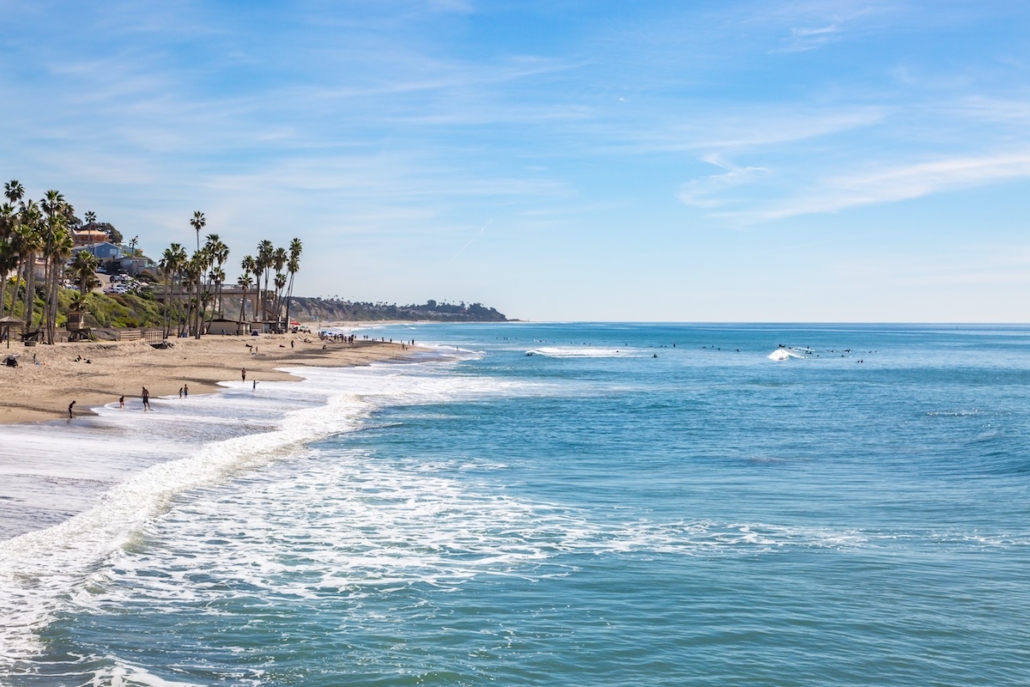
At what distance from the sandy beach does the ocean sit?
5.38 meters

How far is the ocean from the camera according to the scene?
13172 mm

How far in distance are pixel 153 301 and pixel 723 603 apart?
135697 millimetres

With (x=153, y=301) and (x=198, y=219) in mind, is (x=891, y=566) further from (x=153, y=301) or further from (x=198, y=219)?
(x=153, y=301)

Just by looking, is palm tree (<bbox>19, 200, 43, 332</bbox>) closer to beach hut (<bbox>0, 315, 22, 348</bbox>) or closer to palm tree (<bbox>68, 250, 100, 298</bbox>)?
beach hut (<bbox>0, 315, 22, 348</bbox>)

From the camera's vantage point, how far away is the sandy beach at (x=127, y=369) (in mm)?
42031

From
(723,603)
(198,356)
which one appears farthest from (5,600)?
(198,356)

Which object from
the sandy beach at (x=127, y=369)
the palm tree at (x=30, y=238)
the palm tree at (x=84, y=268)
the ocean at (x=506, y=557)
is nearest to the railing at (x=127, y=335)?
the sandy beach at (x=127, y=369)

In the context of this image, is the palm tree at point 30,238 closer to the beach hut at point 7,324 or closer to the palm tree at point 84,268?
the beach hut at point 7,324

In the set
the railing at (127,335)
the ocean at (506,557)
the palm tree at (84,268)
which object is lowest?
the ocean at (506,557)

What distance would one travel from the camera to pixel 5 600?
1505 cm

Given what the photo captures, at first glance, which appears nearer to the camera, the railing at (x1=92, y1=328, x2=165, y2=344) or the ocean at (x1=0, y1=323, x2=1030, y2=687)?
the ocean at (x1=0, y1=323, x2=1030, y2=687)

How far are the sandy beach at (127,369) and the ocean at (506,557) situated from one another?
5382mm

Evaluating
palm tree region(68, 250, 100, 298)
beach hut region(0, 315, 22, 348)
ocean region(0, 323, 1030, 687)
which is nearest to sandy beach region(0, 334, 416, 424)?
beach hut region(0, 315, 22, 348)

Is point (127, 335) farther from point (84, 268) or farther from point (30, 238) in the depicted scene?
point (30, 238)
